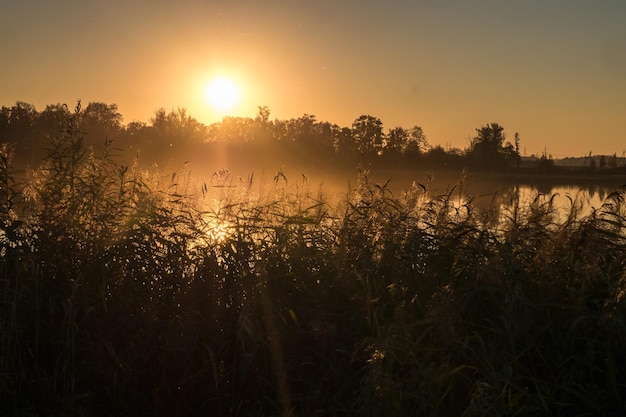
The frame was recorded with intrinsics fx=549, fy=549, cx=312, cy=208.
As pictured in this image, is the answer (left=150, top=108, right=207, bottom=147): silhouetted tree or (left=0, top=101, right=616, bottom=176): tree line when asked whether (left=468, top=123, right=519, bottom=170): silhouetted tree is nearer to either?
(left=0, top=101, right=616, bottom=176): tree line

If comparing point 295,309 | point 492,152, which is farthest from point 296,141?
point 295,309

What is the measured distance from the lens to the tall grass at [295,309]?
400 cm

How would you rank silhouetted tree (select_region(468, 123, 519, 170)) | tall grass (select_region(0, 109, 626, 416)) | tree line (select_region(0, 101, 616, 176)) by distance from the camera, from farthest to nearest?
1. silhouetted tree (select_region(468, 123, 519, 170))
2. tree line (select_region(0, 101, 616, 176))
3. tall grass (select_region(0, 109, 626, 416))

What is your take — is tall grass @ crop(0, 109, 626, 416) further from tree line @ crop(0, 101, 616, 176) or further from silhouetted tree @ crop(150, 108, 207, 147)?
silhouetted tree @ crop(150, 108, 207, 147)

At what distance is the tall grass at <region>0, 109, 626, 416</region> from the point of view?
400 centimetres

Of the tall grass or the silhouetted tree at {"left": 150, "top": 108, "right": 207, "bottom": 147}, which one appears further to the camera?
the silhouetted tree at {"left": 150, "top": 108, "right": 207, "bottom": 147}

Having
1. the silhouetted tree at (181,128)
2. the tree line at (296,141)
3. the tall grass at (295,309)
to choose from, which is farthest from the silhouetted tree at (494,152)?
the tall grass at (295,309)

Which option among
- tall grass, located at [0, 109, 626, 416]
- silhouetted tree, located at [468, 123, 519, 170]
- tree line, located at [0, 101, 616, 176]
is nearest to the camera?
tall grass, located at [0, 109, 626, 416]

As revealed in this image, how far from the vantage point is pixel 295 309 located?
4996mm

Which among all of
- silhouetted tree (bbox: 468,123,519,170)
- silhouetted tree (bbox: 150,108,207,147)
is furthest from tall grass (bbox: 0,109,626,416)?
silhouetted tree (bbox: 468,123,519,170)

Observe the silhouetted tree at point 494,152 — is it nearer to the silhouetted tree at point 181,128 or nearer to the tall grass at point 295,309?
the silhouetted tree at point 181,128

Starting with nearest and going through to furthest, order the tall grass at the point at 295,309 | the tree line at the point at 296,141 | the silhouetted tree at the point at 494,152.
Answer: the tall grass at the point at 295,309, the tree line at the point at 296,141, the silhouetted tree at the point at 494,152

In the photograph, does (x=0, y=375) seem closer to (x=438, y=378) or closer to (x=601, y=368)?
(x=438, y=378)

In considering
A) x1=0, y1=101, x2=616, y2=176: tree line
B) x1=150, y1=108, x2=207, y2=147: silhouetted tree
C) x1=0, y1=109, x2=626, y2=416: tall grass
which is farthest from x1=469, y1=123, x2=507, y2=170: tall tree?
x1=0, y1=109, x2=626, y2=416: tall grass
